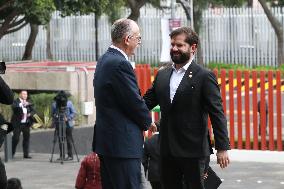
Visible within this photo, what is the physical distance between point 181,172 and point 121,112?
99 cm

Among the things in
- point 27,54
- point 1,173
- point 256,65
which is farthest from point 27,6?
point 1,173

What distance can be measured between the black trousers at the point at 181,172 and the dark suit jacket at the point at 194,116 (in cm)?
5

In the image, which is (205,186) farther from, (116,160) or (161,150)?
(116,160)

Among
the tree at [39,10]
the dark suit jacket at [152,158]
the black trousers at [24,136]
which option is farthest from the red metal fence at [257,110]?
the tree at [39,10]

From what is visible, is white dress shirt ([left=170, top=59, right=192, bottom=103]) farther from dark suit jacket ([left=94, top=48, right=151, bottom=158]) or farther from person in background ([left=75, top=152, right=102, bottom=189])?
person in background ([left=75, top=152, right=102, bottom=189])

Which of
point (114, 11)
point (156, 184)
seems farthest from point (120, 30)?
point (114, 11)

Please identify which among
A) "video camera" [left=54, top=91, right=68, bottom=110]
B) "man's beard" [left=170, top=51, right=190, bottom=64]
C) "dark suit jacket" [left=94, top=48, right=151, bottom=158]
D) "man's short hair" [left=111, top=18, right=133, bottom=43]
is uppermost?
"man's short hair" [left=111, top=18, right=133, bottom=43]

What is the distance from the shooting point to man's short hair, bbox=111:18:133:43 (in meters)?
6.78

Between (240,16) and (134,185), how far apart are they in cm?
3342

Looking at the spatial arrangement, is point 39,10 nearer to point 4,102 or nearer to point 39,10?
point 39,10

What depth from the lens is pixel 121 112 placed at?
6793 mm

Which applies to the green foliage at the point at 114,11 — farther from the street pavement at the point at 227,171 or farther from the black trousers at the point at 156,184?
the black trousers at the point at 156,184

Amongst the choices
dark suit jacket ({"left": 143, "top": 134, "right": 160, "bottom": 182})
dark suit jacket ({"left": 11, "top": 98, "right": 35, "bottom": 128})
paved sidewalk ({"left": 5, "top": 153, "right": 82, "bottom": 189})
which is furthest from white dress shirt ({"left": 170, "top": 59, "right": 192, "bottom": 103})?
dark suit jacket ({"left": 11, "top": 98, "right": 35, "bottom": 128})

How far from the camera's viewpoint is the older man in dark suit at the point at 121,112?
22.1ft
